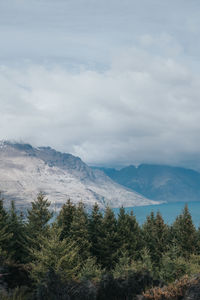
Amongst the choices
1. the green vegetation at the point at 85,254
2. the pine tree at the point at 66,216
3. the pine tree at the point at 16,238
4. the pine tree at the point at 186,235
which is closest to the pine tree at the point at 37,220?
the green vegetation at the point at 85,254

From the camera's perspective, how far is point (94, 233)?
57375 millimetres

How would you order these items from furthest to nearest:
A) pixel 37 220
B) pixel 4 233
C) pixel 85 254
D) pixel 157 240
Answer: pixel 157 240 → pixel 37 220 → pixel 85 254 → pixel 4 233

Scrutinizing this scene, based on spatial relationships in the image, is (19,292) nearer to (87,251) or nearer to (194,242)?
(87,251)

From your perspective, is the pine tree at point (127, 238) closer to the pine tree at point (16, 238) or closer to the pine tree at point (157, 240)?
the pine tree at point (157, 240)

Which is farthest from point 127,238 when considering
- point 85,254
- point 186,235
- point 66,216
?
point 186,235

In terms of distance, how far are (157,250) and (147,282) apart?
54919mm

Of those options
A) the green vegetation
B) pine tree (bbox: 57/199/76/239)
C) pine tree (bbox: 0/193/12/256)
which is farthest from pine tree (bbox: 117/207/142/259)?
pine tree (bbox: 0/193/12/256)

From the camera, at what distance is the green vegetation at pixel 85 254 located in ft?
38.0

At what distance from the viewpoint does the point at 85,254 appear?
49875 mm

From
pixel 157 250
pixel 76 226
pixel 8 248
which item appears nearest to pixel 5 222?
pixel 8 248

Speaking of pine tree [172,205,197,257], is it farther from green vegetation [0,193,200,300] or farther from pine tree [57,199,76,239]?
pine tree [57,199,76,239]

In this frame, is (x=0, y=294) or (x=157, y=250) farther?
(x=157, y=250)

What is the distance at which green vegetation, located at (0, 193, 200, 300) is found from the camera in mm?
11594

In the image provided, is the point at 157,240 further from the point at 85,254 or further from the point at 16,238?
the point at 16,238
